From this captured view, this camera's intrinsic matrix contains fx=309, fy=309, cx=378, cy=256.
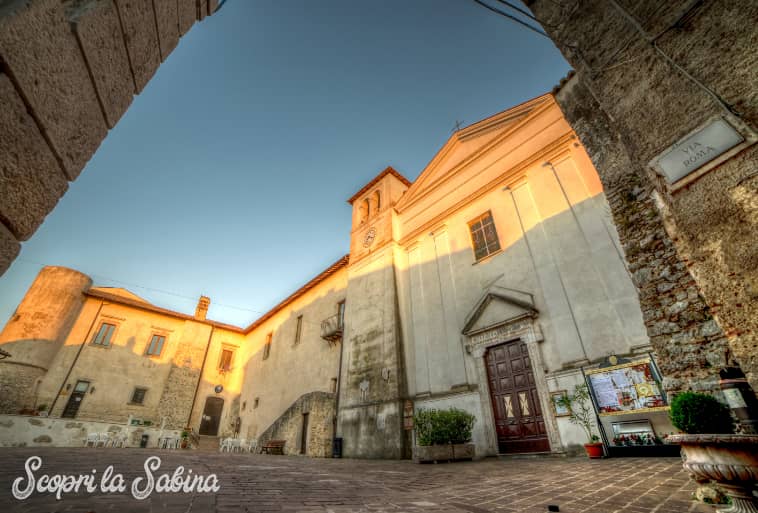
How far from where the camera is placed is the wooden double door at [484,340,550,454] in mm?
7621

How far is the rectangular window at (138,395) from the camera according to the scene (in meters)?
18.7

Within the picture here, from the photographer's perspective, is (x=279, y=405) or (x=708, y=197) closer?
(x=708, y=197)

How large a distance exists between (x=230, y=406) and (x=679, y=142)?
86.3 ft

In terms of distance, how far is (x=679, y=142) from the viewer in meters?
2.71

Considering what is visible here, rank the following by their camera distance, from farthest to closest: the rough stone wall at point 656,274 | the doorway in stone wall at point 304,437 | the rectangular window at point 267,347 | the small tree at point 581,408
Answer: the rectangular window at point 267,347 < the doorway in stone wall at point 304,437 < the small tree at point 581,408 < the rough stone wall at point 656,274

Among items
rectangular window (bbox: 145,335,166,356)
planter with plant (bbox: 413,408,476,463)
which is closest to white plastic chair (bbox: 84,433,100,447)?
rectangular window (bbox: 145,335,166,356)

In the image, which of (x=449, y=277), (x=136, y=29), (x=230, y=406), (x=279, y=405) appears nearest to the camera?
(x=136, y=29)

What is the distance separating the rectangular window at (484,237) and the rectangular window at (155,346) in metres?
21.6

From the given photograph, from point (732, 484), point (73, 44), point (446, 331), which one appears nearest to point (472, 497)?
point (732, 484)

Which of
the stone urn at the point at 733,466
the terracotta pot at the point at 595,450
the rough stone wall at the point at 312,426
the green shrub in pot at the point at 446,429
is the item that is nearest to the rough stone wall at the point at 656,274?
the stone urn at the point at 733,466

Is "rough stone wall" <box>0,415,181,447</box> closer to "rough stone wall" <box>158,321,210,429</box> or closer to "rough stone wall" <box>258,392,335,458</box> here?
"rough stone wall" <box>258,392,335,458</box>

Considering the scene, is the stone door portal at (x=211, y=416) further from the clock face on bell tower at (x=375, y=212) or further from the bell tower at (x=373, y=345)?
the clock face on bell tower at (x=375, y=212)

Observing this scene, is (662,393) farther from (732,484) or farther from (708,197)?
(708,197)

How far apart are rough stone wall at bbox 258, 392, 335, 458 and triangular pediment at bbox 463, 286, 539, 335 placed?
21.7 ft
